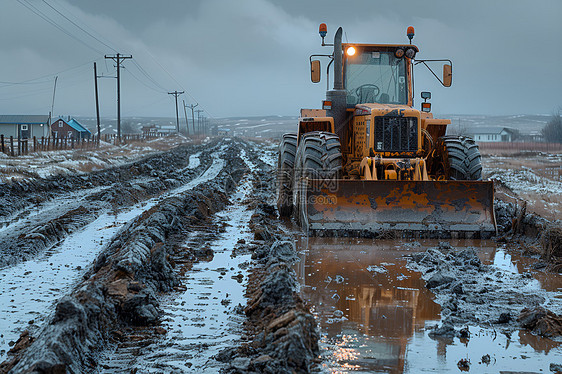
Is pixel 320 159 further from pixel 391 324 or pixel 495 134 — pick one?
pixel 495 134

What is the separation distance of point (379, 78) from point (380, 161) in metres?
1.93

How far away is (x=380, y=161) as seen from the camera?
1055 cm

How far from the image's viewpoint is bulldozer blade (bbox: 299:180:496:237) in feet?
32.6

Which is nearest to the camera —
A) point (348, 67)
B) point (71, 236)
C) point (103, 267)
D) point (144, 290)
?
point (144, 290)

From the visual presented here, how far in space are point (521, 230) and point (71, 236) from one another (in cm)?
779

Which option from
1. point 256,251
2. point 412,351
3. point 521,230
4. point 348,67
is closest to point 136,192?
point 348,67

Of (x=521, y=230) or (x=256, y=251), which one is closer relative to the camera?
(x=256, y=251)

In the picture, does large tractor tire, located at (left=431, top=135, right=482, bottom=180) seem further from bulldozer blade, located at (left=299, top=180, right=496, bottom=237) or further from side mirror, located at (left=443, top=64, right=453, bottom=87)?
side mirror, located at (left=443, top=64, right=453, bottom=87)

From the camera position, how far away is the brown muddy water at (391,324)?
4.61 metres

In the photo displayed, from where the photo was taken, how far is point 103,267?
7.12 m

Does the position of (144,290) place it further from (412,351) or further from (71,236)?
(71,236)

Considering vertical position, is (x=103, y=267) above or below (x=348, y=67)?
below

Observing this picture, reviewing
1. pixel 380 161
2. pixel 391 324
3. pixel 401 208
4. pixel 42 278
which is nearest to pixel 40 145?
pixel 380 161

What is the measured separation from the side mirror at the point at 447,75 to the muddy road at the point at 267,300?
9.03ft
